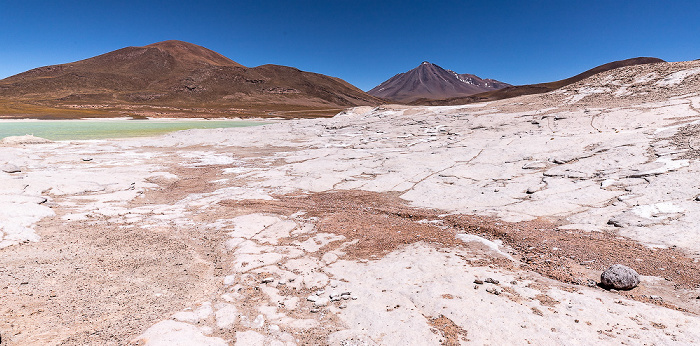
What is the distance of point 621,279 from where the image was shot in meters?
4.17

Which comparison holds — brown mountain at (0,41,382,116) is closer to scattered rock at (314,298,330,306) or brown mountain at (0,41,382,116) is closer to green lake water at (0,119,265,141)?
green lake water at (0,119,265,141)

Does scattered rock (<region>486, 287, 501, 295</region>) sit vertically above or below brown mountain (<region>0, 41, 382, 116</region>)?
below

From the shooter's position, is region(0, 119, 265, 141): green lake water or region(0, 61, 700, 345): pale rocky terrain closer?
region(0, 61, 700, 345): pale rocky terrain

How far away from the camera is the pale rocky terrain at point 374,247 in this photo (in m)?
3.65

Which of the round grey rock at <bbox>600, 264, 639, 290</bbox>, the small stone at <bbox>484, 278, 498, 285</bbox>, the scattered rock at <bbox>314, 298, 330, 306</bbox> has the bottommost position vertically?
the scattered rock at <bbox>314, 298, 330, 306</bbox>

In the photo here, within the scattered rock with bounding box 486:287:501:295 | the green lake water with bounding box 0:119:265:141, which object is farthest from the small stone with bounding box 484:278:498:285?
the green lake water with bounding box 0:119:265:141

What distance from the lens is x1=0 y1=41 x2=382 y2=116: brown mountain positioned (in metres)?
123

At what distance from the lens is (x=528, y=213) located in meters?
7.29

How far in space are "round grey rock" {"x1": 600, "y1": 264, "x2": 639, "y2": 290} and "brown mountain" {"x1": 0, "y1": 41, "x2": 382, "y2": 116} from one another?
10686 cm

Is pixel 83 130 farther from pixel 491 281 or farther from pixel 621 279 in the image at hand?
pixel 621 279

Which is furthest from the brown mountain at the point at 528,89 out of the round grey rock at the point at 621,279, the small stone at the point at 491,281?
the small stone at the point at 491,281

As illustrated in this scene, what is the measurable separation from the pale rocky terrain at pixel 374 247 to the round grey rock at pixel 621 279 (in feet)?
0.35

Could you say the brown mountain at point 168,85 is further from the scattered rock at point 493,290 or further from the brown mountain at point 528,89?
the scattered rock at point 493,290

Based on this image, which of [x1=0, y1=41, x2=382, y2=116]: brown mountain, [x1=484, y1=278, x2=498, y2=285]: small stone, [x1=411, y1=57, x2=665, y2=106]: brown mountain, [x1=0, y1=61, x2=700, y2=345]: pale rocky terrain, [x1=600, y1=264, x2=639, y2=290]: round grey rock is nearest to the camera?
[x1=0, y1=61, x2=700, y2=345]: pale rocky terrain
